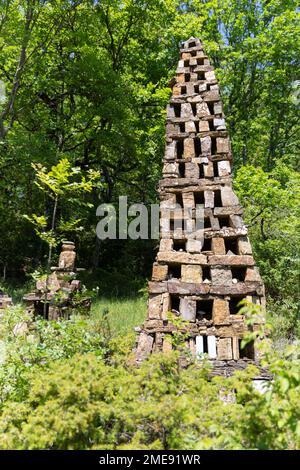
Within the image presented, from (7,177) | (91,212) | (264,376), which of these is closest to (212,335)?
(264,376)

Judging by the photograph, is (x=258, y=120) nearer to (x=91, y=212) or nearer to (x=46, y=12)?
(x=91, y=212)

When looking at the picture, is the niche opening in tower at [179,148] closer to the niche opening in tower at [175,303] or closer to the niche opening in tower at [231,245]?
the niche opening in tower at [231,245]

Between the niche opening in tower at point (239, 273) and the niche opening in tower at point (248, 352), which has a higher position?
the niche opening in tower at point (239, 273)

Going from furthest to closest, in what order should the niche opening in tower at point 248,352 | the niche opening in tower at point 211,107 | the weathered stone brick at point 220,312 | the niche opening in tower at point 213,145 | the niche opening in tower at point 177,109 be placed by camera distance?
the niche opening in tower at point 177,109
the niche opening in tower at point 211,107
the niche opening in tower at point 213,145
the weathered stone brick at point 220,312
the niche opening in tower at point 248,352

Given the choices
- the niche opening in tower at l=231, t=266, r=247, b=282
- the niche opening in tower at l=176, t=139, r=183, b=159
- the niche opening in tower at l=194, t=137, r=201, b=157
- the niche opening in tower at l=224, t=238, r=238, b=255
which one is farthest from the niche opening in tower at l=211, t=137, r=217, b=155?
the niche opening in tower at l=231, t=266, r=247, b=282

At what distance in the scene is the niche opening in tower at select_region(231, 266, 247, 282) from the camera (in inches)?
224

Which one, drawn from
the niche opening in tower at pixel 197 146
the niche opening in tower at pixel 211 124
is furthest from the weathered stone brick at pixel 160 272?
the niche opening in tower at pixel 211 124

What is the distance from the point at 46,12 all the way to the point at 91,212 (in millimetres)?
6933

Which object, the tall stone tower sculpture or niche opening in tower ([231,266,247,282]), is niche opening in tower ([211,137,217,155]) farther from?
niche opening in tower ([231,266,247,282])

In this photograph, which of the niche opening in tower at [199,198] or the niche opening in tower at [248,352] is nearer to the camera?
the niche opening in tower at [248,352]

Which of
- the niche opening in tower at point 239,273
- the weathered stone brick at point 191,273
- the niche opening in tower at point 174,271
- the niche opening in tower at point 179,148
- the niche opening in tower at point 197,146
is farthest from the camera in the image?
the niche opening in tower at point 179,148

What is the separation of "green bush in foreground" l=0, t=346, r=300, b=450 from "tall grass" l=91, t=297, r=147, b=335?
2951 millimetres

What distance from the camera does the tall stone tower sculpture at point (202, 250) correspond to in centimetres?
511

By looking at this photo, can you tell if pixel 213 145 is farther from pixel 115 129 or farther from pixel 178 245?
pixel 115 129
